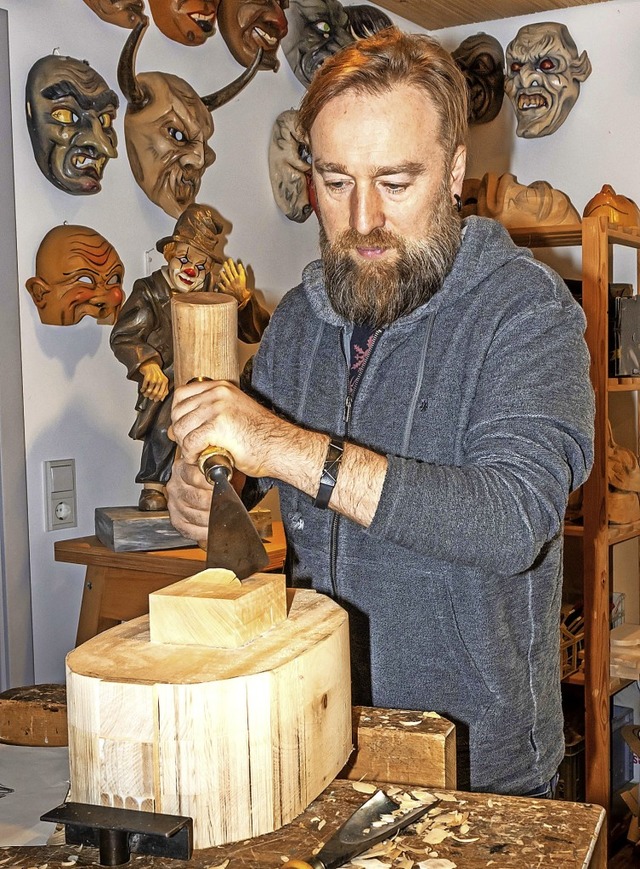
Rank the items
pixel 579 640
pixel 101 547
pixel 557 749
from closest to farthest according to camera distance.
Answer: pixel 557 749 → pixel 101 547 → pixel 579 640

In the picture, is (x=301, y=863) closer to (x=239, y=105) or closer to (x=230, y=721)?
(x=230, y=721)

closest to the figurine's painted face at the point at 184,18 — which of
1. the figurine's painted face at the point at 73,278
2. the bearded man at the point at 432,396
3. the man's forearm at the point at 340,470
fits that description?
the figurine's painted face at the point at 73,278

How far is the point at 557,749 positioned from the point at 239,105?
194cm

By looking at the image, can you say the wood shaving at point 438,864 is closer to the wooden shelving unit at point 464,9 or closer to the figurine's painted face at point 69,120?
the figurine's painted face at point 69,120

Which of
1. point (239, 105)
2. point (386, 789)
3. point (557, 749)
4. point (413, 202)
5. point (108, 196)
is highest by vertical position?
point (239, 105)

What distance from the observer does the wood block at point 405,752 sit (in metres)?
0.90

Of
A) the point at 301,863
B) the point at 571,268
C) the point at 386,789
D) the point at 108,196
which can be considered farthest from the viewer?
the point at 571,268

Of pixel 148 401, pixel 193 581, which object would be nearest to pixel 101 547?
pixel 148 401

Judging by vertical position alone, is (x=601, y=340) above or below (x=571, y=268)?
below

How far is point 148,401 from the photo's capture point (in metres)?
2.13

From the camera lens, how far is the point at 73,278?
2.09m

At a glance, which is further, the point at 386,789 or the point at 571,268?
the point at 571,268

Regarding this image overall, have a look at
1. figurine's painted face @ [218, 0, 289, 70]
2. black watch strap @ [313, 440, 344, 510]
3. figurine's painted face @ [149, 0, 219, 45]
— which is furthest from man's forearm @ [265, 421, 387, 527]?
figurine's painted face @ [218, 0, 289, 70]

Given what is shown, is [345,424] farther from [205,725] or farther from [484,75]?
[484,75]
